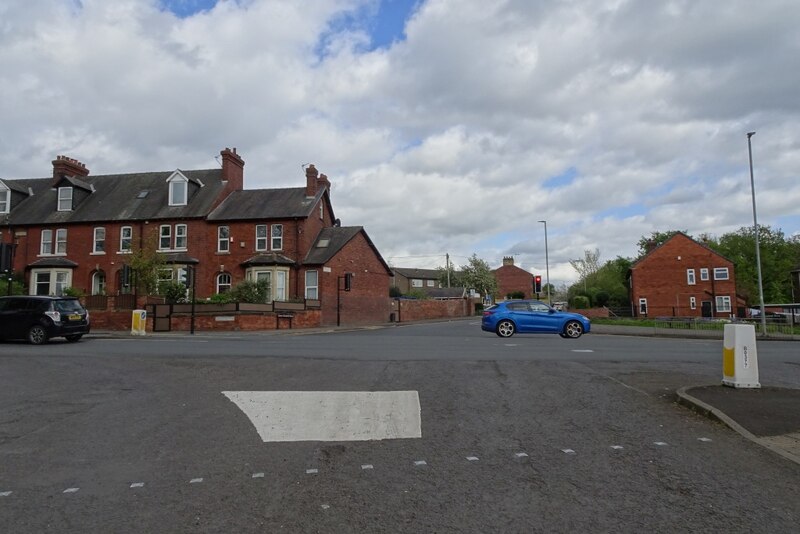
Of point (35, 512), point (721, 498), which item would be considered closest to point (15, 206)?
point (35, 512)

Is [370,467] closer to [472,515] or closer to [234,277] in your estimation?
[472,515]

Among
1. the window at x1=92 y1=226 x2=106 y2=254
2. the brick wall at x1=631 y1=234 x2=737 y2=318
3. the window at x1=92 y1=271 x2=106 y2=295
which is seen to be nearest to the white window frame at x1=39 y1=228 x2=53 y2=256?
the window at x1=92 y1=226 x2=106 y2=254

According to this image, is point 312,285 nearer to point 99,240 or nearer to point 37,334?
point 99,240

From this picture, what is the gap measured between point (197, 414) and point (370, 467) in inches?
121

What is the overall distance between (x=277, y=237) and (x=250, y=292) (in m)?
6.12

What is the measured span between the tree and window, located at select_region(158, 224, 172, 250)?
59850mm

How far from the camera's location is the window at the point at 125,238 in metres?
34.7

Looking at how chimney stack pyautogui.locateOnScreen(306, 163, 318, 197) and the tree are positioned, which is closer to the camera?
chimney stack pyautogui.locateOnScreen(306, 163, 318, 197)

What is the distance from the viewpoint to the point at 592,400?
7.51m

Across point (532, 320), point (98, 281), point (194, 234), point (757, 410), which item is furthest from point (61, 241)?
point (757, 410)

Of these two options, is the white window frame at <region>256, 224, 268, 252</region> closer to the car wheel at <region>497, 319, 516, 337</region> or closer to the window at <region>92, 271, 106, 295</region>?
the window at <region>92, 271, 106, 295</region>

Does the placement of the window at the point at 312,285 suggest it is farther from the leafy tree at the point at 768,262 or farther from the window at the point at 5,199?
the leafy tree at the point at 768,262

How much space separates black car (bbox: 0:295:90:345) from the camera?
17.5 metres

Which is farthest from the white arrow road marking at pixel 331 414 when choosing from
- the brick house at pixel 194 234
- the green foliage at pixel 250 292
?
the brick house at pixel 194 234
